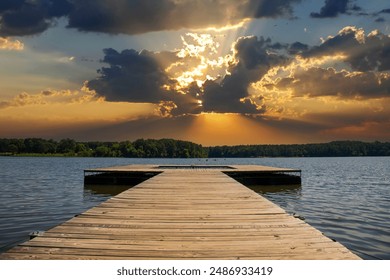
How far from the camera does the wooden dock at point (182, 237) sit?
4.95 metres

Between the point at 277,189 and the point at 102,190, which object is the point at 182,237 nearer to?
the point at 102,190

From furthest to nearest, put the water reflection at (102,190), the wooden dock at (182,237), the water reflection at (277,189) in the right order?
the water reflection at (277,189), the water reflection at (102,190), the wooden dock at (182,237)

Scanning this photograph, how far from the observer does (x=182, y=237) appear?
5.92 m

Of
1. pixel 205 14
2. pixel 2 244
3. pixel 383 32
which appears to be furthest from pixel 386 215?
pixel 2 244

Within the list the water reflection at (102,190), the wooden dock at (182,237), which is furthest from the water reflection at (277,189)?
the wooden dock at (182,237)

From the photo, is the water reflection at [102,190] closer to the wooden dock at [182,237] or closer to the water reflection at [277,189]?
the water reflection at [277,189]

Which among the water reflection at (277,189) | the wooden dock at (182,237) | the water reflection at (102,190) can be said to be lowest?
the water reflection at (102,190)

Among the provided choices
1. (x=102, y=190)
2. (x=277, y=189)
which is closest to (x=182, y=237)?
(x=102, y=190)

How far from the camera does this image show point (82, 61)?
10.3 metres

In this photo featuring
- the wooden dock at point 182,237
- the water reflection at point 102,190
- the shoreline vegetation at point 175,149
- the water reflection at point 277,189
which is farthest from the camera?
the shoreline vegetation at point 175,149

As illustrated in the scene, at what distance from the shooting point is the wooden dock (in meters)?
4.95

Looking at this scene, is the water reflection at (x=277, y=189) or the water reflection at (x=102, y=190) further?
the water reflection at (x=277, y=189)
